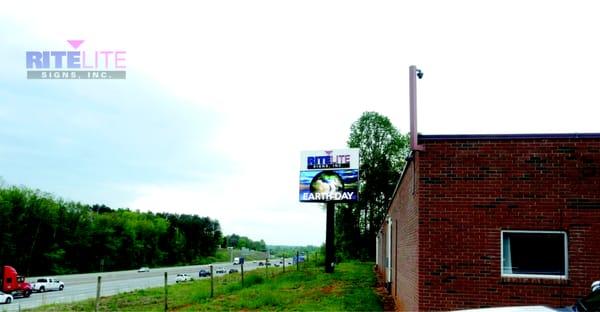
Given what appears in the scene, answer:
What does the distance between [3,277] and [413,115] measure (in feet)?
124

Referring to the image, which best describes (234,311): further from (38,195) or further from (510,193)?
(38,195)

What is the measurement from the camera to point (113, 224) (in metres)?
79.8

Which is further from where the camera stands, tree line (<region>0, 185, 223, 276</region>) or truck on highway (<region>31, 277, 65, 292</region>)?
tree line (<region>0, 185, 223, 276</region>)

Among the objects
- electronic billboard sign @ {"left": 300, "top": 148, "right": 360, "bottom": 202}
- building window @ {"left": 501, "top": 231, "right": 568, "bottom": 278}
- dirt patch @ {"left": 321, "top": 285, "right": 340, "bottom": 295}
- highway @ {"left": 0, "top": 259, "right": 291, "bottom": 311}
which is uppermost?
electronic billboard sign @ {"left": 300, "top": 148, "right": 360, "bottom": 202}

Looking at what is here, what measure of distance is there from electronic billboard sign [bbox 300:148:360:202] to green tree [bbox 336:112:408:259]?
2523 centimetres

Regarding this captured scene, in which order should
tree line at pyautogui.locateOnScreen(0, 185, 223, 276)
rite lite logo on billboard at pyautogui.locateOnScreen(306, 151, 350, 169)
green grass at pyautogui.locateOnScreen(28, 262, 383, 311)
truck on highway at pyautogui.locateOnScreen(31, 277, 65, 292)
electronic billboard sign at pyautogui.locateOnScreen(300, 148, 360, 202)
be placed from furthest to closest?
1. tree line at pyautogui.locateOnScreen(0, 185, 223, 276)
2. truck on highway at pyautogui.locateOnScreen(31, 277, 65, 292)
3. rite lite logo on billboard at pyautogui.locateOnScreen(306, 151, 350, 169)
4. electronic billboard sign at pyautogui.locateOnScreen(300, 148, 360, 202)
5. green grass at pyautogui.locateOnScreen(28, 262, 383, 311)

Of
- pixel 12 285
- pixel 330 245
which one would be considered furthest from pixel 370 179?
pixel 12 285

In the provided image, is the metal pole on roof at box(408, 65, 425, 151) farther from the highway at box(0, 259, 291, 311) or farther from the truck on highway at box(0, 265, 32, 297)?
the truck on highway at box(0, 265, 32, 297)

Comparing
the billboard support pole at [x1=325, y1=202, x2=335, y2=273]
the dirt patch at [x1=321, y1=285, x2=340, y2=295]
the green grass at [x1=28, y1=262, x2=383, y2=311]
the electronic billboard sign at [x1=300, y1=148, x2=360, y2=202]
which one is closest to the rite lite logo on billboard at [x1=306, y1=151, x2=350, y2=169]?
the electronic billboard sign at [x1=300, y1=148, x2=360, y2=202]

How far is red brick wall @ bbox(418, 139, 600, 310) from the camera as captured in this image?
9016mm

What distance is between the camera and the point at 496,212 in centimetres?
929

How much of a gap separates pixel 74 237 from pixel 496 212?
2638 inches

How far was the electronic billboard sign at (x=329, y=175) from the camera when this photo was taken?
115ft

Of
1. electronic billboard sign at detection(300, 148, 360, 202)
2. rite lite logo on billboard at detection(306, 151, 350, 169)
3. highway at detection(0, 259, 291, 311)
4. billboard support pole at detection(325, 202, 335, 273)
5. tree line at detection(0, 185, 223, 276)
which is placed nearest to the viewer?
highway at detection(0, 259, 291, 311)
